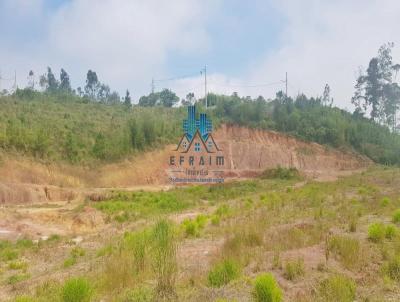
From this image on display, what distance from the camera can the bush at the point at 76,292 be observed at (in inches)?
240

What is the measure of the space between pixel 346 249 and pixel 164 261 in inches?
134

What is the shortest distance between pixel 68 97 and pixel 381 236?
149 ft

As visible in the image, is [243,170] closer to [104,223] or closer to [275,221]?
[104,223]

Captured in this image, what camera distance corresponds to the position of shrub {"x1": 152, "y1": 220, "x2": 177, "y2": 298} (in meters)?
6.37

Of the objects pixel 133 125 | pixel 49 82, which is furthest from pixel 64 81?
pixel 133 125

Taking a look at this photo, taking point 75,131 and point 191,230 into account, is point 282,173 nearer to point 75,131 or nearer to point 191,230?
point 75,131

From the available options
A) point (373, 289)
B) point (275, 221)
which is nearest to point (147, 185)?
point (275, 221)

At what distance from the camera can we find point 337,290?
609cm

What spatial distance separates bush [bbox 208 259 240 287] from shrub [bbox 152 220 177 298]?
0.70 metres

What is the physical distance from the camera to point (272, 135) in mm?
43625

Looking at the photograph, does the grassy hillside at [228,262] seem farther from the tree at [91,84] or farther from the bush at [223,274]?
the tree at [91,84]
